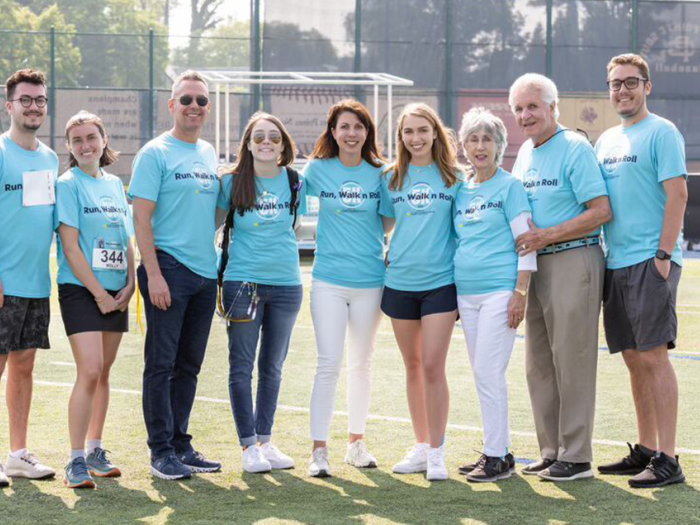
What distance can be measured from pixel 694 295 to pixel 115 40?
81.9 feet

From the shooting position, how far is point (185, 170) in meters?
5.75

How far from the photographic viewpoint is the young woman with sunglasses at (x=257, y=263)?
588cm

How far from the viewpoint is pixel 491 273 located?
18.5 ft

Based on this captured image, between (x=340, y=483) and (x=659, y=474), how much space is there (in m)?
1.57

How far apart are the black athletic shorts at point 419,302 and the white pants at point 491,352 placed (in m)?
0.06

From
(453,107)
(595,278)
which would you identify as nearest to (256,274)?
(595,278)

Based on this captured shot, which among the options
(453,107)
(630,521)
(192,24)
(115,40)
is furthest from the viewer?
(192,24)

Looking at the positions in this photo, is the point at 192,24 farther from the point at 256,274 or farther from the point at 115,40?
the point at 256,274

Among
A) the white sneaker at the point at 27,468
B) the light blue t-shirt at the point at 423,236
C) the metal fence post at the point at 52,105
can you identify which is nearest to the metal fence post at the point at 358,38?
the metal fence post at the point at 52,105

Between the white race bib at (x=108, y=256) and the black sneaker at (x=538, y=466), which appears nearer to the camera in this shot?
the white race bib at (x=108, y=256)

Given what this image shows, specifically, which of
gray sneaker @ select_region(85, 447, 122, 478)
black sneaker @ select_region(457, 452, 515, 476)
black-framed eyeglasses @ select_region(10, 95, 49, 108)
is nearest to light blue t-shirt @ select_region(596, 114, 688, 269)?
black sneaker @ select_region(457, 452, 515, 476)

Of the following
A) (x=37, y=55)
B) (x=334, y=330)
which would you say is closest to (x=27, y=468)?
(x=334, y=330)

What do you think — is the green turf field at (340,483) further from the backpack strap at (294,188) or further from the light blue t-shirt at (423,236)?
the backpack strap at (294,188)

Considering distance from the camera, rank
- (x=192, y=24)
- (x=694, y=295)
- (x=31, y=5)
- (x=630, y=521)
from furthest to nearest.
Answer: (x=192, y=24) < (x=31, y=5) < (x=694, y=295) < (x=630, y=521)
